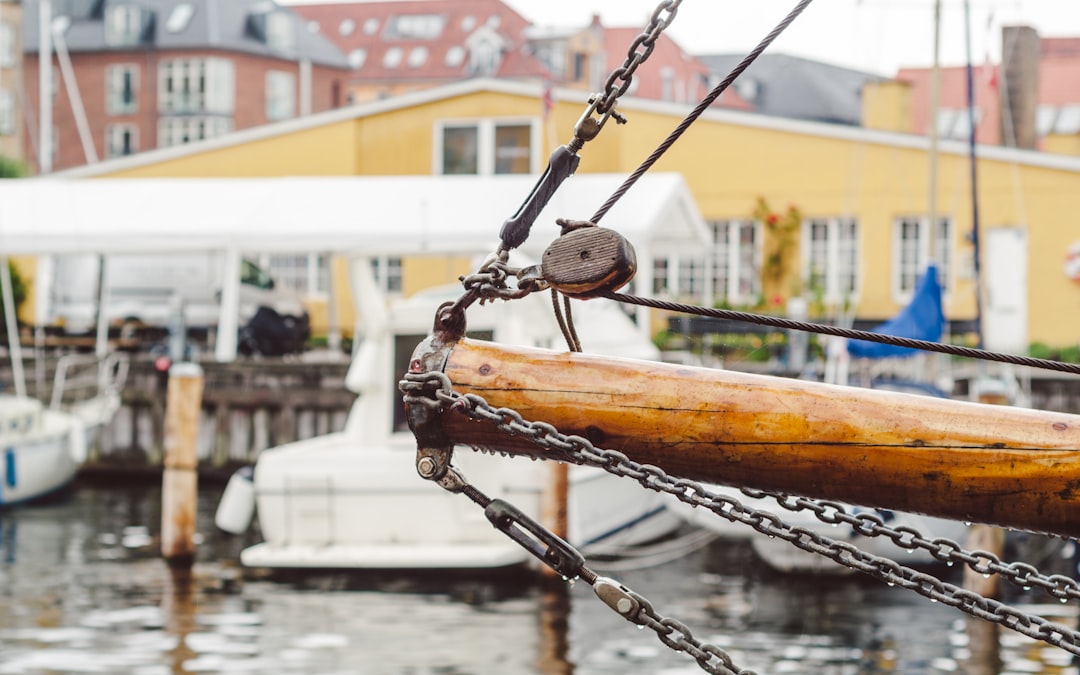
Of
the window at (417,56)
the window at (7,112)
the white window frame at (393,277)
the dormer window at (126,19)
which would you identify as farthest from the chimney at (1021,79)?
the window at (417,56)

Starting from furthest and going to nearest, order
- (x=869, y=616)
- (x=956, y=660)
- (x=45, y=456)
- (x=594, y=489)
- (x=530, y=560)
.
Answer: (x=45, y=456) → (x=594, y=489) → (x=530, y=560) → (x=869, y=616) → (x=956, y=660)

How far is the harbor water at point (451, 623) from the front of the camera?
1024 centimetres

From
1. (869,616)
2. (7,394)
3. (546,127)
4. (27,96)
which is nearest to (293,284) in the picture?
(546,127)

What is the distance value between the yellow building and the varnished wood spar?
2340cm

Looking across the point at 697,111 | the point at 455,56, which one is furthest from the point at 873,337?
the point at 455,56

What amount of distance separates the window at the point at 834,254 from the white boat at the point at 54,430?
44.2ft

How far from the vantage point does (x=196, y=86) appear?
71.7 m

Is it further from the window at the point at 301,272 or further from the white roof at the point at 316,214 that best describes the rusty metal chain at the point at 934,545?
the window at the point at 301,272

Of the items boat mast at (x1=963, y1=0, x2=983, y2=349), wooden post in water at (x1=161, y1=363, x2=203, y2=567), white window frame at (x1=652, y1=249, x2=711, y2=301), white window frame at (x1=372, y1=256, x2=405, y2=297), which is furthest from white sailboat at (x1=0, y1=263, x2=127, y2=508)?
Answer: white window frame at (x1=652, y1=249, x2=711, y2=301)

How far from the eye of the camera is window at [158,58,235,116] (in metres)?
71.5

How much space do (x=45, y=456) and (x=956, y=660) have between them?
12313 mm

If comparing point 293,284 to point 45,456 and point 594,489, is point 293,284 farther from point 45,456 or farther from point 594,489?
point 594,489

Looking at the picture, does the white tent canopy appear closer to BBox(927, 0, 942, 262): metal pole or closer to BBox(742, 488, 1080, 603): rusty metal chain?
BBox(927, 0, 942, 262): metal pole

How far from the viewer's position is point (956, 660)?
1053cm
